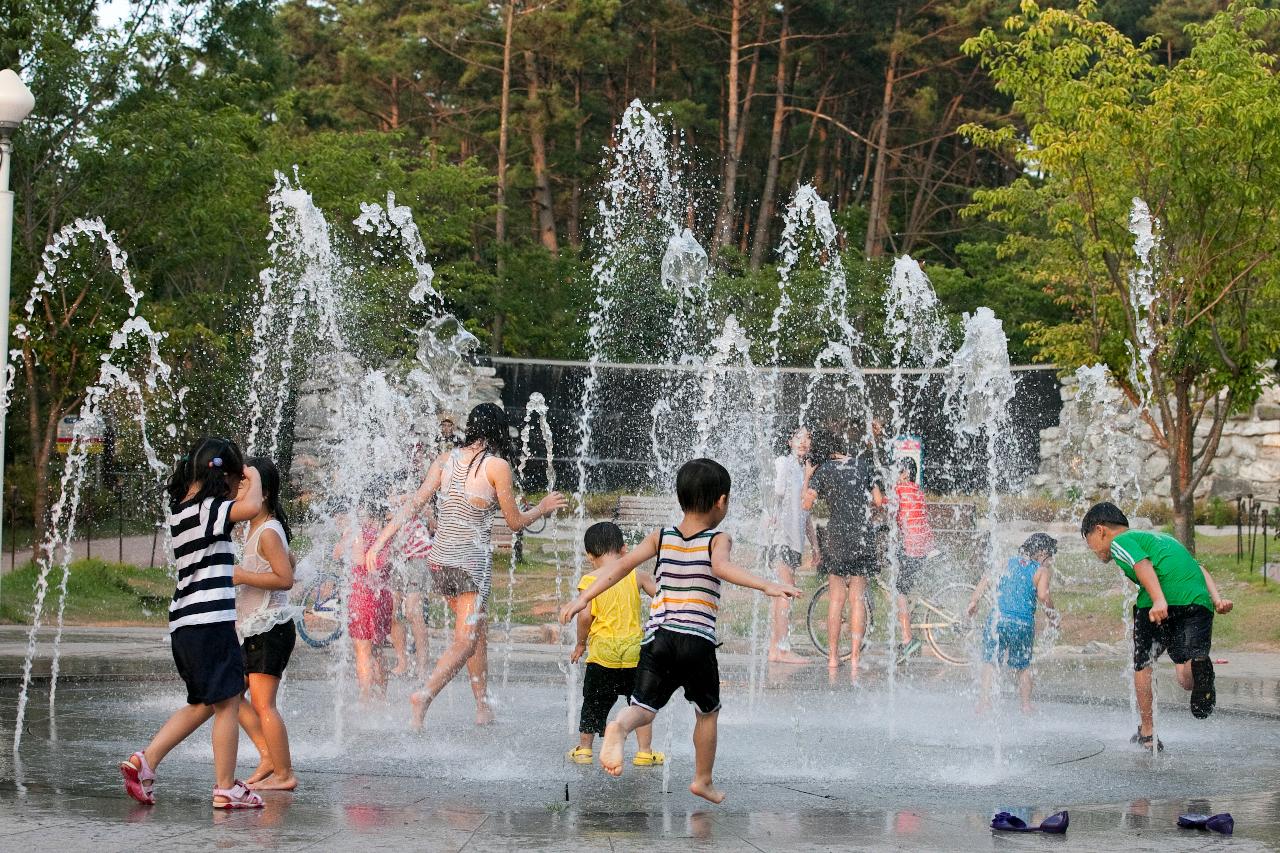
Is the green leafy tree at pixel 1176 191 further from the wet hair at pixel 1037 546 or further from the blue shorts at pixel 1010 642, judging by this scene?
the blue shorts at pixel 1010 642

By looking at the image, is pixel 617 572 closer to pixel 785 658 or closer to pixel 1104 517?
pixel 1104 517

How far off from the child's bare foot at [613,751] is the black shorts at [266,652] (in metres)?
1.32

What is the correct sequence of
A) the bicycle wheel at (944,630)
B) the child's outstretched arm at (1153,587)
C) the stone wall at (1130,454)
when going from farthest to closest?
1. the stone wall at (1130,454)
2. the bicycle wheel at (944,630)
3. the child's outstretched arm at (1153,587)

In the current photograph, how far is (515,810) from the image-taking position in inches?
228

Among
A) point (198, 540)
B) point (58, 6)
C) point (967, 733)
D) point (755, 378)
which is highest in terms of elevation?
point (58, 6)

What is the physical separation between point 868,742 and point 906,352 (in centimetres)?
2872

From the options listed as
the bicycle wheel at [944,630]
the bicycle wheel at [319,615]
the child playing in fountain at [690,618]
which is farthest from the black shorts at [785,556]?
the child playing in fountain at [690,618]

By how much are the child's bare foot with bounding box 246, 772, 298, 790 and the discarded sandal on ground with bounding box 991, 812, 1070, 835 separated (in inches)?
105

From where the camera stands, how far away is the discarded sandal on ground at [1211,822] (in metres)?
5.54

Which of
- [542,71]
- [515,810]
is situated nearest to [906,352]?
[542,71]

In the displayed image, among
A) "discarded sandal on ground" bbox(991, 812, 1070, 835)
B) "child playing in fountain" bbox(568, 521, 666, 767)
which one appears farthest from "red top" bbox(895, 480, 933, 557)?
"discarded sandal on ground" bbox(991, 812, 1070, 835)

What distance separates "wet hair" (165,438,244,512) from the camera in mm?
5762

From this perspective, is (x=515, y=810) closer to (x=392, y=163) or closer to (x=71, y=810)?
(x=71, y=810)

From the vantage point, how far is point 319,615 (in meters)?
13.1
